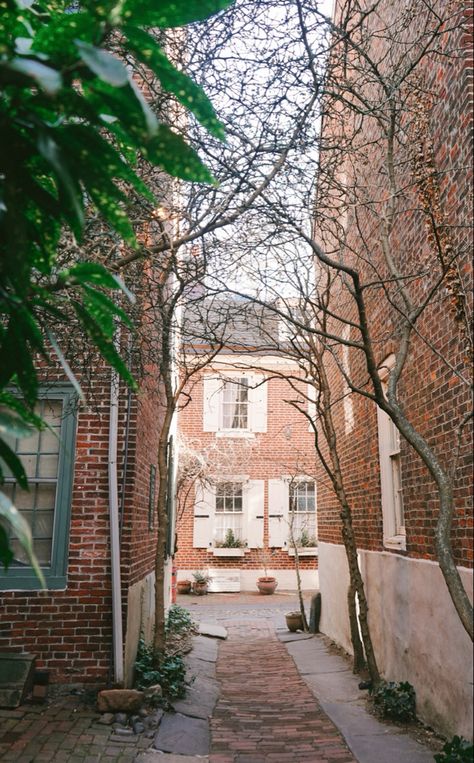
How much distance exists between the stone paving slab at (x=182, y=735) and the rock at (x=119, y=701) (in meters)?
0.30

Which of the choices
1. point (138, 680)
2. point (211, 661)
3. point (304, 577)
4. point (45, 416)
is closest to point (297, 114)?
point (45, 416)

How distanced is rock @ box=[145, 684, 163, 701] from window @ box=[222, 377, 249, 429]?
11521 millimetres

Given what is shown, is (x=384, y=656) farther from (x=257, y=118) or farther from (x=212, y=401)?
(x=212, y=401)

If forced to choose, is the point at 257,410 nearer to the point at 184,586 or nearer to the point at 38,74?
the point at 184,586

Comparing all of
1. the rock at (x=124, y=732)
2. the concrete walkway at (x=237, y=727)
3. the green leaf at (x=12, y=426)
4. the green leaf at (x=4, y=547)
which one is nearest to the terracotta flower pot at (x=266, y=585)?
the concrete walkway at (x=237, y=727)

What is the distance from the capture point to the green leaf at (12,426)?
83 centimetres

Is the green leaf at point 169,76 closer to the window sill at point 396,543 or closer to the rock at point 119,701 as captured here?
the rock at point 119,701

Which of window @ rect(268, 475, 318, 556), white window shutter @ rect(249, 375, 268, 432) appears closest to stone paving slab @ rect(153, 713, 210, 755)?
window @ rect(268, 475, 318, 556)

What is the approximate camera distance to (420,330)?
205 inches

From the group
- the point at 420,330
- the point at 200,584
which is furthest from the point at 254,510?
the point at 420,330

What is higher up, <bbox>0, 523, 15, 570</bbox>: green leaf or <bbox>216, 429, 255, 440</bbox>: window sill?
Answer: <bbox>216, 429, 255, 440</bbox>: window sill

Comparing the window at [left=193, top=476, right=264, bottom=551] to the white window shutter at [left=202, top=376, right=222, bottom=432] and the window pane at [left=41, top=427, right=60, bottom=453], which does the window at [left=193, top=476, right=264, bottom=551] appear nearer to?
the white window shutter at [left=202, top=376, right=222, bottom=432]

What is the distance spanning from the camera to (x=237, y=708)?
19.7 ft

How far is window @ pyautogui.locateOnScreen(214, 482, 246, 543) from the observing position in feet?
53.9
